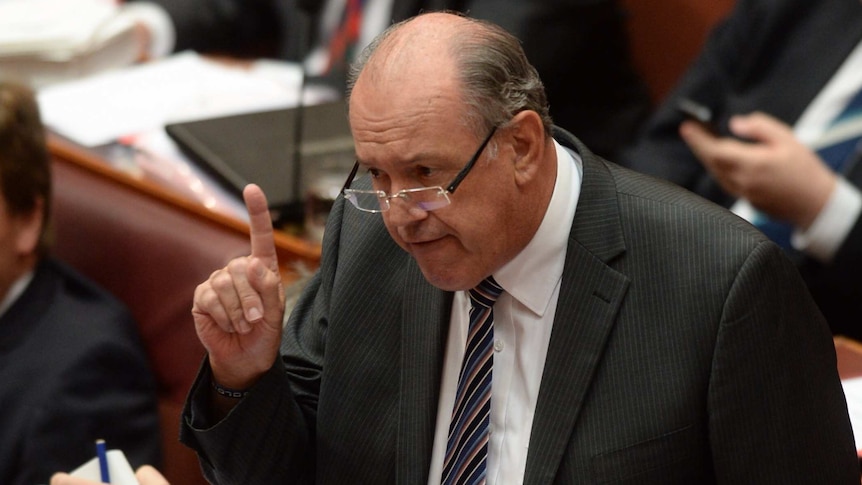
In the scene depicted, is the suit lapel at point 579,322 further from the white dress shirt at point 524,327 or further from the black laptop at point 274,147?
the black laptop at point 274,147

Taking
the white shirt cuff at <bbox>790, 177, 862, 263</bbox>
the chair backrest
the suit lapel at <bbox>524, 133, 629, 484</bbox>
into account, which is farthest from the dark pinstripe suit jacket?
the chair backrest

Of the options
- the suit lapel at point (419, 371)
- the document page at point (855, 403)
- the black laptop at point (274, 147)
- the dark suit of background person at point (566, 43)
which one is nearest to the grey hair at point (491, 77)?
the suit lapel at point (419, 371)

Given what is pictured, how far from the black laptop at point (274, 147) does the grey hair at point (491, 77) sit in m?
0.86

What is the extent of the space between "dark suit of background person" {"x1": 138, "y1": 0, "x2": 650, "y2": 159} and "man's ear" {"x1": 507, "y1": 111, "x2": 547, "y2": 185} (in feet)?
4.38

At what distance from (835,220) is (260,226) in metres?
1.07

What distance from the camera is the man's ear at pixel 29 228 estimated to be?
76.6 inches

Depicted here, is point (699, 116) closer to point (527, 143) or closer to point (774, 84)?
point (774, 84)

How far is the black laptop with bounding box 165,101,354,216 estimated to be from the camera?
79.7 inches

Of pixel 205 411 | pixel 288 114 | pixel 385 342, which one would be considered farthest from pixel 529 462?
pixel 288 114

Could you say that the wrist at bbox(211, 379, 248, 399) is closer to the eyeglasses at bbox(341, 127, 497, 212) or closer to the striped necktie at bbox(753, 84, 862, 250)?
the eyeglasses at bbox(341, 127, 497, 212)

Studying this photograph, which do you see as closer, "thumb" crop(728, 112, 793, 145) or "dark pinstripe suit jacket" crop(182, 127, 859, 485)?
"dark pinstripe suit jacket" crop(182, 127, 859, 485)

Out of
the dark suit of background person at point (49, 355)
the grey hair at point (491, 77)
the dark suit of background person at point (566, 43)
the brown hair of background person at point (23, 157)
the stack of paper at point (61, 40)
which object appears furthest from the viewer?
the stack of paper at point (61, 40)

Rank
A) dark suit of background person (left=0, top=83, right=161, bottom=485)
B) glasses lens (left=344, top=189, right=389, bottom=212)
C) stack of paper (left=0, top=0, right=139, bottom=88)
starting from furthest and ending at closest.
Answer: stack of paper (left=0, top=0, right=139, bottom=88) → dark suit of background person (left=0, top=83, right=161, bottom=485) → glasses lens (left=344, top=189, right=389, bottom=212)

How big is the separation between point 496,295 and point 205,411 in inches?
13.7
